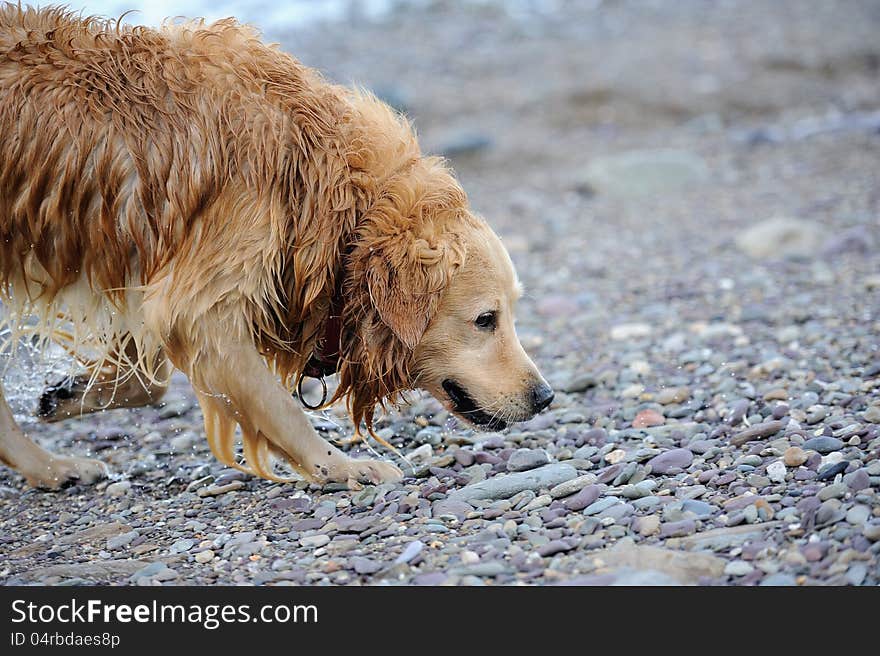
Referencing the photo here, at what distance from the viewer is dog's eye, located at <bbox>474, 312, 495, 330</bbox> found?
4387mm

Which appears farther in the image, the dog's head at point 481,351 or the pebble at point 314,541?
the dog's head at point 481,351

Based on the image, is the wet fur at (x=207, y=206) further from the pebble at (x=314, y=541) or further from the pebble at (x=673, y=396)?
the pebble at (x=673, y=396)

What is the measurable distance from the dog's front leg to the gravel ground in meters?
0.14

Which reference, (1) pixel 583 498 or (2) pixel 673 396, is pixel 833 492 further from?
(2) pixel 673 396

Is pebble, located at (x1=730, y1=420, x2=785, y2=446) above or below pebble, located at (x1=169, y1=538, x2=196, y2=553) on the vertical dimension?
above

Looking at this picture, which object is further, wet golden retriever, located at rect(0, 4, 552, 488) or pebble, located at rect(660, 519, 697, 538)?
wet golden retriever, located at rect(0, 4, 552, 488)

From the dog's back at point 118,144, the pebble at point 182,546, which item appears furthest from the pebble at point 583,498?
the dog's back at point 118,144

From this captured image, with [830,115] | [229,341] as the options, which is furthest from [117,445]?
[830,115]

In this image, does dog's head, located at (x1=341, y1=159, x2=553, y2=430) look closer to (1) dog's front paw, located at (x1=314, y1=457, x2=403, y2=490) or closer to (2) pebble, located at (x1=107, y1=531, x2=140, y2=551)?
(1) dog's front paw, located at (x1=314, y1=457, x2=403, y2=490)

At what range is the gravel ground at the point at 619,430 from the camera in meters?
3.60

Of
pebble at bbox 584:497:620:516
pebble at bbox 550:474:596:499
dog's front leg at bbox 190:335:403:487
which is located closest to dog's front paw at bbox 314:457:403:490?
dog's front leg at bbox 190:335:403:487

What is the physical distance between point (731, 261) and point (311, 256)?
4795 mm

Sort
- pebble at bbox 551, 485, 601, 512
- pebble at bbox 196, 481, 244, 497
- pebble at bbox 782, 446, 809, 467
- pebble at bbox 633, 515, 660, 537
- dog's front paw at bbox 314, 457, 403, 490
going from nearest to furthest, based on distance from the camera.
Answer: pebble at bbox 633, 515, 660, 537 → pebble at bbox 551, 485, 601, 512 → pebble at bbox 782, 446, 809, 467 → dog's front paw at bbox 314, 457, 403, 490 → pebble at bbox 196, 481, 244, 497
